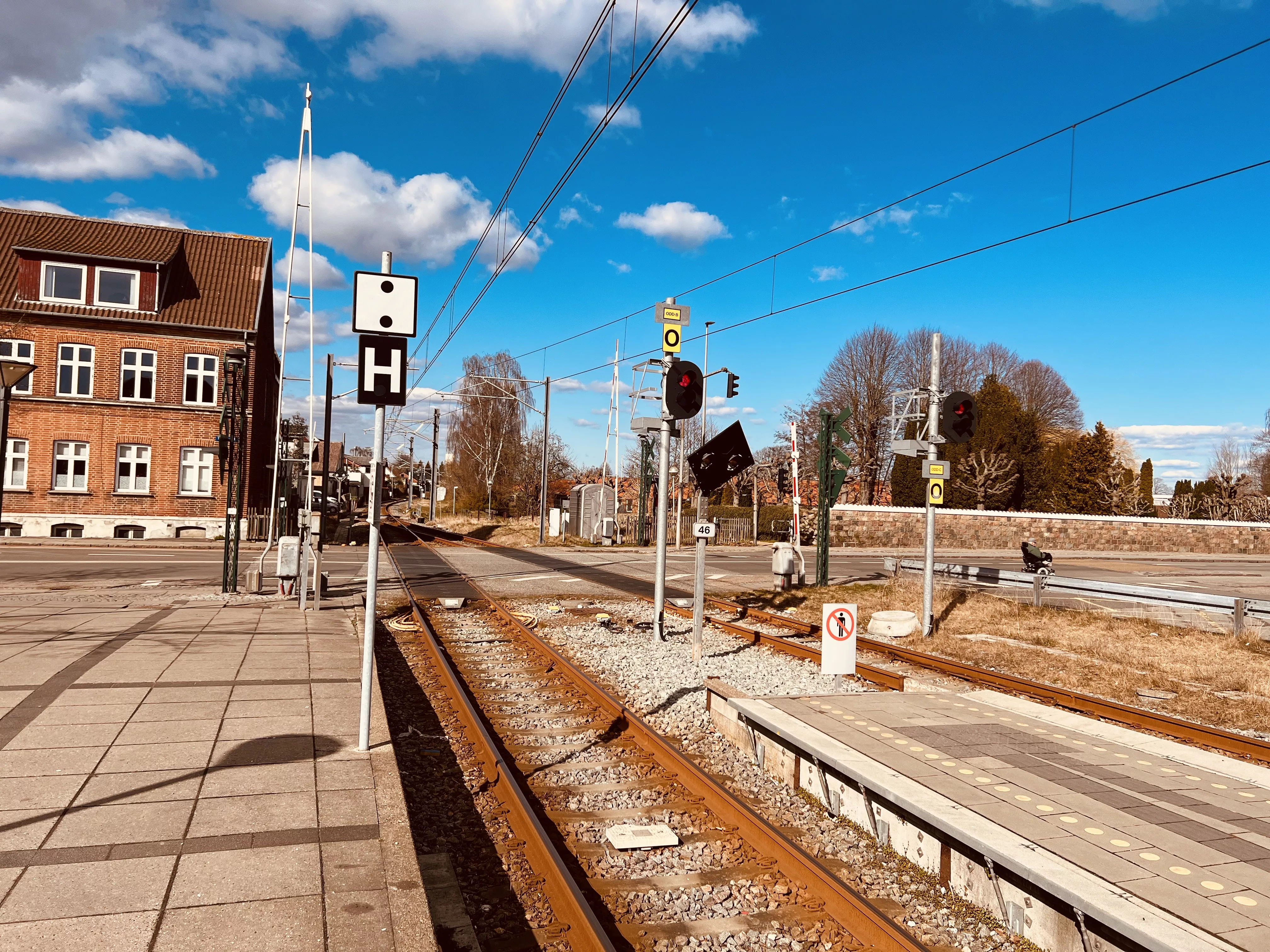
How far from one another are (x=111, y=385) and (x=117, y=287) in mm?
3766

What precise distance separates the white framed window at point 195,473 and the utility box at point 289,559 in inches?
803

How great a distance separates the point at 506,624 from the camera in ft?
→ 45.2

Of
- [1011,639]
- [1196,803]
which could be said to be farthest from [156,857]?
[1011,639]

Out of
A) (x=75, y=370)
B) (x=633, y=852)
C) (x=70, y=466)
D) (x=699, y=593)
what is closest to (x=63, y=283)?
(x=75, y=370)

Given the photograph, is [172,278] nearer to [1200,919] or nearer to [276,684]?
[276,684]

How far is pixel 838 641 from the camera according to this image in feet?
27.1

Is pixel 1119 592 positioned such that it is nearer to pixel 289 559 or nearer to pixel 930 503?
pixel 930 503

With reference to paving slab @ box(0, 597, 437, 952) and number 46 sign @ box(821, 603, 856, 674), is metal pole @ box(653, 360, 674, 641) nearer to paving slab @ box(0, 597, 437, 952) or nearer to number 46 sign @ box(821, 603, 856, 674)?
number 46 sign @ box(821, 603, 856, 674)

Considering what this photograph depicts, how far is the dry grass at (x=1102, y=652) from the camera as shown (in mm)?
9195

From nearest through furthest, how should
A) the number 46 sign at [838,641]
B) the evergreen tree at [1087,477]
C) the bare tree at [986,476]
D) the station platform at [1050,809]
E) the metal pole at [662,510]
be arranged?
the station platform at [1050,809] → the number 46 sign at [838,641] → the metal pole at [662,510] → the bare tree at [986,476] → the evergreen tree at [1087,477]

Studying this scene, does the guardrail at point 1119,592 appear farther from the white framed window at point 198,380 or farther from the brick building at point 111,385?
the white framed window at point 198,380

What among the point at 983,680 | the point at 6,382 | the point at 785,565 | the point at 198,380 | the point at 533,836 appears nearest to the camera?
the point at 533,836

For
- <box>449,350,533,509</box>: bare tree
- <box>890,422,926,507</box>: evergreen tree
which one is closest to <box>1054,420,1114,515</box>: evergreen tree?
<box>890,422,926,507</box>: evergreen tree

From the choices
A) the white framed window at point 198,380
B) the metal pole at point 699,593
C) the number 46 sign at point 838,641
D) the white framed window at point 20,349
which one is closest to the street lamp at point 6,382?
the metal pole at point 699,593
